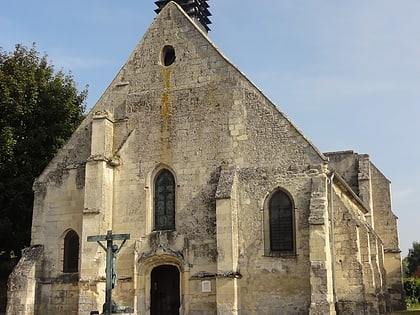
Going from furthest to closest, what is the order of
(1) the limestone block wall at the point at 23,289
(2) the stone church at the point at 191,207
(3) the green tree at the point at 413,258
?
(3) the green tree at the point at 413,258 < (1) the limestone block wall at the point at 23,289 < (2) the stone church at the point at 191,207

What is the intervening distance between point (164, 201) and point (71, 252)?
4.27 metres

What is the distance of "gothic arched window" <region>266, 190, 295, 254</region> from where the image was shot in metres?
18.1

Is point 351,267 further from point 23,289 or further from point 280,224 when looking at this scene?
point 23,289

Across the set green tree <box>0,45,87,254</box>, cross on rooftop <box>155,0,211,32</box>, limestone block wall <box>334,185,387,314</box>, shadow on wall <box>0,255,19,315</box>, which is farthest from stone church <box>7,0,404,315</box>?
cross on rooftop <box>155,0,211,32</box>

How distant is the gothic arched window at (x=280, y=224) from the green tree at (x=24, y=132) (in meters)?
12.4

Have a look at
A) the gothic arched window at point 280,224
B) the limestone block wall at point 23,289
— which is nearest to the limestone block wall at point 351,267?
the gothic arched window at point 280,224

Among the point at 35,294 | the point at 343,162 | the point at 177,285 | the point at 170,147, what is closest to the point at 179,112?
the point at 170,147

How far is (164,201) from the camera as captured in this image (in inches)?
789

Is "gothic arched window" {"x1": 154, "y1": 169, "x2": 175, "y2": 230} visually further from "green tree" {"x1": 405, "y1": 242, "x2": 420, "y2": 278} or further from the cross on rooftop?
"green tree" {"x1": 405, "y1": 242, "x2": 420, "y2": 278}

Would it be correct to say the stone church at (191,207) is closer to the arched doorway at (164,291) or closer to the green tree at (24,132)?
the arched doorway at (164,291)

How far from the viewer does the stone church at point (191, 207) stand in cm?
1772

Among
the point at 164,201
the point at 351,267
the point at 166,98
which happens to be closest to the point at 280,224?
the point at 351,267

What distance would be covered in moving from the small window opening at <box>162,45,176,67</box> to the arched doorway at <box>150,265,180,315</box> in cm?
797

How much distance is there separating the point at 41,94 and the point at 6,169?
4.04m
